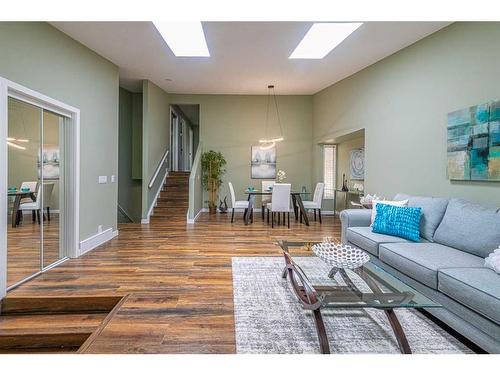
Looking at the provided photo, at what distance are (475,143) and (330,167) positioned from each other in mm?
4786

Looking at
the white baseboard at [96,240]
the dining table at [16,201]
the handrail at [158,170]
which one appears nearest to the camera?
the dining table at [16,201]

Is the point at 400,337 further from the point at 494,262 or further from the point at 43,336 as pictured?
the point at 43,336

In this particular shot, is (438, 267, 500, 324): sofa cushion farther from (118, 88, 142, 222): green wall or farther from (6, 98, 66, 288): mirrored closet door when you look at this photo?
(118, 88, 142, 222): green wall

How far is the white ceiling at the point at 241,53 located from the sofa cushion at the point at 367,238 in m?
2.73

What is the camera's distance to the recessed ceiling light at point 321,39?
3982 millimetres

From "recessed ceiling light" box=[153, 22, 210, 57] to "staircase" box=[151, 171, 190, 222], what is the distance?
12.2ft

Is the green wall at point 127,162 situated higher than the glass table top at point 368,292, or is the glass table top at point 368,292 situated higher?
the green wall at point 127,162

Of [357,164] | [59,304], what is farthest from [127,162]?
[357,164]

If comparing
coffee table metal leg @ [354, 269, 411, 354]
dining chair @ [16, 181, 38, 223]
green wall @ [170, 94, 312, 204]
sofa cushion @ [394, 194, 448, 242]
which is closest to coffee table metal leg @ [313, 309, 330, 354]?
coffee table metal leg @ [354, 269, 411, 354]

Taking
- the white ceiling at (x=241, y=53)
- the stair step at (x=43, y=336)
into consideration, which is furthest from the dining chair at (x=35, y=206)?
the white ceiling at (x=241, y=53)

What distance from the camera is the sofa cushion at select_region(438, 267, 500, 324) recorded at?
1728mm

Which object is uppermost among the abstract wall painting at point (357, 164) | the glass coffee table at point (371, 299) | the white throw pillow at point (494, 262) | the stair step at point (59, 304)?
the abstract wall painting at point (357, 164)

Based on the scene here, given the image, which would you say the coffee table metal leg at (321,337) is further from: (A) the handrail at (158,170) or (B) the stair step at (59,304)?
(A) the handrail at (158,170)

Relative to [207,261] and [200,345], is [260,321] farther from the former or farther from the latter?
[207,261]
